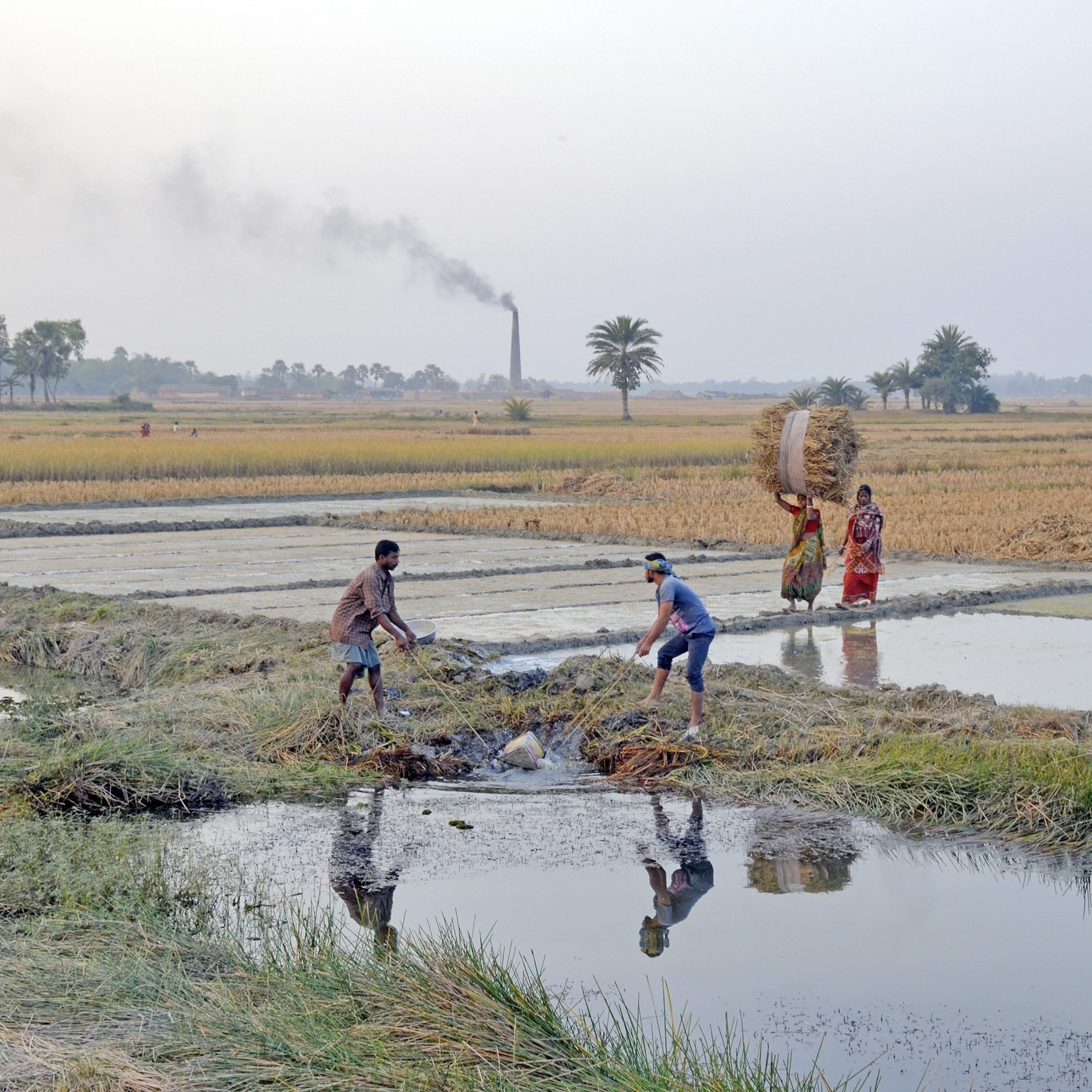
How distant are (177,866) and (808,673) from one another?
591 centimetres

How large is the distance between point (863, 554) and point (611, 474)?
20.1 metres

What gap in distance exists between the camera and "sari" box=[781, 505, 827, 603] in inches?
532

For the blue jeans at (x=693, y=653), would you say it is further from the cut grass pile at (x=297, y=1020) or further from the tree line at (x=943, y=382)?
the tree line at (x=943, y=382)

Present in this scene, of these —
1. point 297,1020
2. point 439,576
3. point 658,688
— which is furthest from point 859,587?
point 297,1020

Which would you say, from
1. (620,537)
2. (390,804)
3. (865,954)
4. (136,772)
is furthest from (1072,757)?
(620,537)

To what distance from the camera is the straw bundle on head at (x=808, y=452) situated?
1416cm

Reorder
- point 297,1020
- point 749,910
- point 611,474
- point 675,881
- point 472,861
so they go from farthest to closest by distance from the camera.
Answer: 1. point 611,474
2. point 472,861
3. point 675,881
4. point 749,910
5. point 297,1020

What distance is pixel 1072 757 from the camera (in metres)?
7.29

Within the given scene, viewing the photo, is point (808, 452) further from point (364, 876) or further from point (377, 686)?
point (364, 876)

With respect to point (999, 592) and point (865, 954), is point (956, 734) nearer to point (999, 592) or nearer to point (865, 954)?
point (865, 954)

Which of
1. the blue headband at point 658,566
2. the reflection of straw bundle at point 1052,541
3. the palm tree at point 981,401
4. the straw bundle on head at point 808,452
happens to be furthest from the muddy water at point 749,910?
the palm tree at point 981,401

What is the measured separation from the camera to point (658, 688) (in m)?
8.70

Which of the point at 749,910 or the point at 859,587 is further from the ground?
the point at 859,587

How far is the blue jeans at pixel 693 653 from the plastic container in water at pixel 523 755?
909mm
